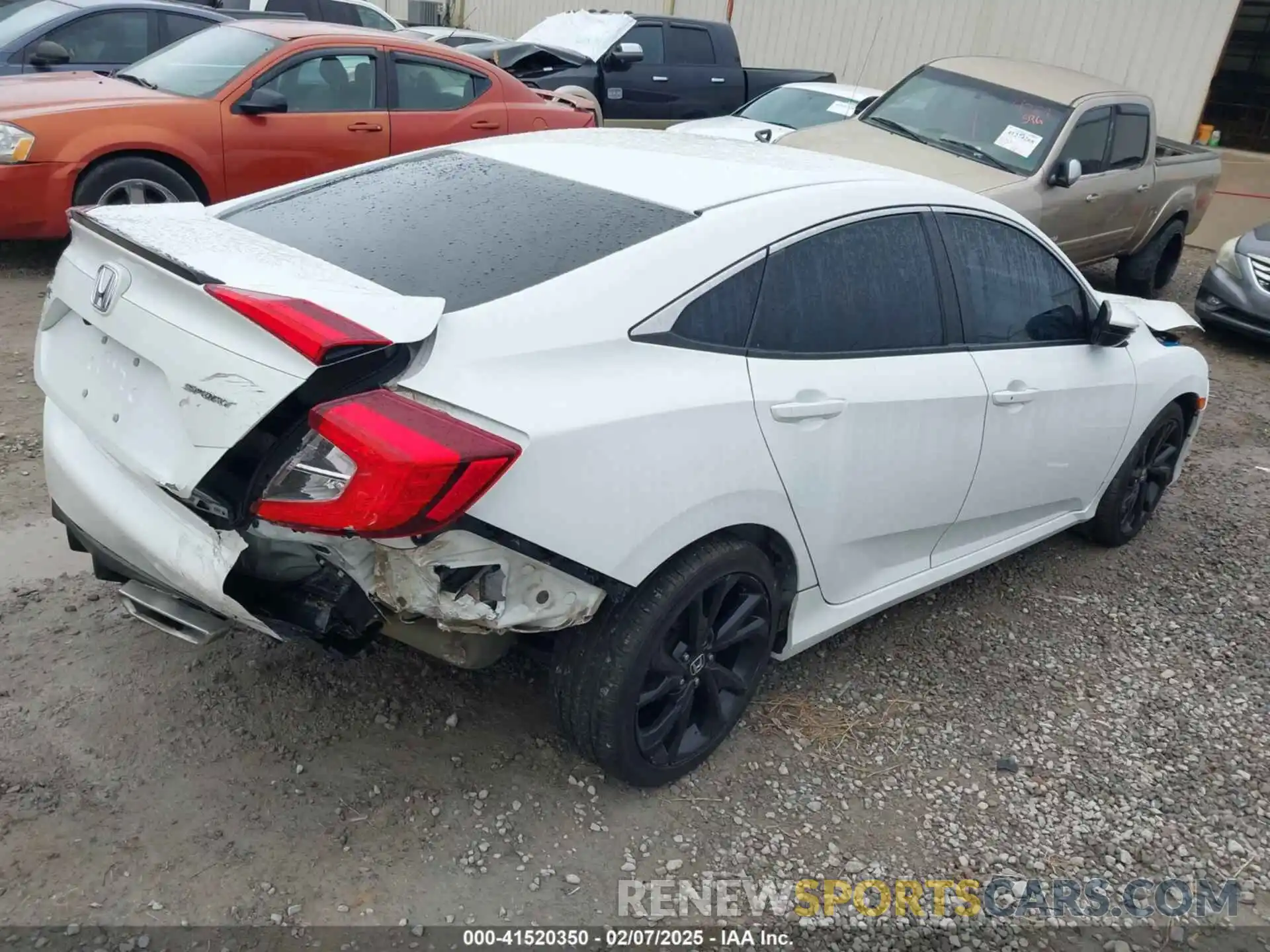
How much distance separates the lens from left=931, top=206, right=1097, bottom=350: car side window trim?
134 inches

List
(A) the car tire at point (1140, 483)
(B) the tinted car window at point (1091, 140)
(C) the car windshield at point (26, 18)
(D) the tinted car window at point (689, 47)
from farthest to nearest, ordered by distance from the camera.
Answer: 1. (D) the tinted car window at point (689, 47)
2. (C) the car windshield at point (26, 18)
3. (B) the tinted car window at point (1091, 140)
4. (A) the car tire at point (1140, 483)

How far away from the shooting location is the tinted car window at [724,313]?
104 inches

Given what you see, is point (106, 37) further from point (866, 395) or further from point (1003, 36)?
point (1003, 36)

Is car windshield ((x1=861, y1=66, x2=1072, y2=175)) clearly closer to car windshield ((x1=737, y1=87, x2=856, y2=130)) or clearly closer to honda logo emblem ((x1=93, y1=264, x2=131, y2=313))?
car windshield ((x1=737, y1=87, x2=856, y2=130))

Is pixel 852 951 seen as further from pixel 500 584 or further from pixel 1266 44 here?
pixel 1266 44

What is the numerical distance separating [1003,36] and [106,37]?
10.2m

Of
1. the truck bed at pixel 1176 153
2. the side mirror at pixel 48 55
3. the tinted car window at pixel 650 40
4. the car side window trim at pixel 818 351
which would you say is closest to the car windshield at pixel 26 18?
the side mirror at pixel 48 55

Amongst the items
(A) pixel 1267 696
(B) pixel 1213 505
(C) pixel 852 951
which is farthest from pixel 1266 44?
(C) pixel 852 951

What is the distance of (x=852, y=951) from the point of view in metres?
2.56

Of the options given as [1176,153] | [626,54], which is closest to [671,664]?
[1176,153]

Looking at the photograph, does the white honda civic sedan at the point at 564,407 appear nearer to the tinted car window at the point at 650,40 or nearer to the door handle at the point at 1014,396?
the door handle at the point at 1014,396

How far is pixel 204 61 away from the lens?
23.2 feet

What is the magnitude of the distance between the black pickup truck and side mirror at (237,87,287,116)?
4460 millimetres

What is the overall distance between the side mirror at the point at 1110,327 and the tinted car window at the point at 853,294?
3.06 feet
